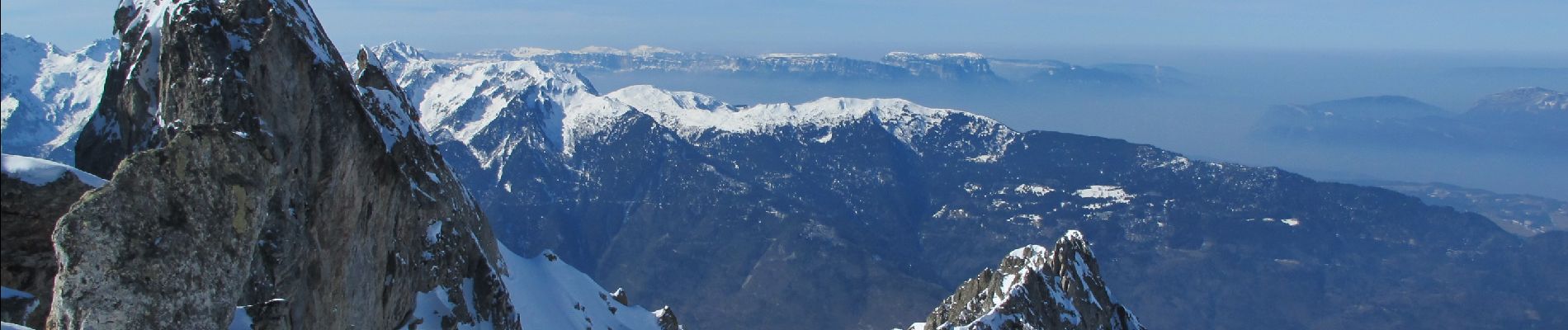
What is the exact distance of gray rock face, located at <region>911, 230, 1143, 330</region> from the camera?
62.9 meters

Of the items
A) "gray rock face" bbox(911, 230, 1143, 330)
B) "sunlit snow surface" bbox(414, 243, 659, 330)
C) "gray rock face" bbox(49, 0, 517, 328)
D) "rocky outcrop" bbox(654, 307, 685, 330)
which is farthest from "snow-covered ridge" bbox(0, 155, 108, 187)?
"rocky outcrop" bbox(654, 307, 685, 330)

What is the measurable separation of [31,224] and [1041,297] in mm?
56865

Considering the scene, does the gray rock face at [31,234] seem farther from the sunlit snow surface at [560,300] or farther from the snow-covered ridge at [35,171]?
the sunlit snow surface at [560,300]

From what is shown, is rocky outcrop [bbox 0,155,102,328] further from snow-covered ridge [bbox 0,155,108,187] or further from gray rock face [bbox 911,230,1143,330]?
gray rock face [bbox 911,230,1143,330]

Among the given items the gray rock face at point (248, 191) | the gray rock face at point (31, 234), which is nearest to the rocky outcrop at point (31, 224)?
the gray rock face at point (31, 234)

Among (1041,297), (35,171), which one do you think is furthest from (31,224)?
(1041,297)

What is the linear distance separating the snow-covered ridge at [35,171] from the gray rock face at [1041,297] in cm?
4863

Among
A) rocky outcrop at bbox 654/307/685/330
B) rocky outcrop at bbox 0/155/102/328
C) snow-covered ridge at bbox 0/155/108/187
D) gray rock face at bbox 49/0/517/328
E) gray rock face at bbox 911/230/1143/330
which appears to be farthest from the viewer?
rocky outcrop at bbox 654/307/685/330

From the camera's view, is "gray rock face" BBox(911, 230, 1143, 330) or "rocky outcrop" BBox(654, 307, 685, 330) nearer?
"gray rock face" BBox(911, 230, 1143, 330)

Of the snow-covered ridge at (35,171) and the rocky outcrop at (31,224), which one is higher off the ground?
the snow-covered ridge at (35,171)

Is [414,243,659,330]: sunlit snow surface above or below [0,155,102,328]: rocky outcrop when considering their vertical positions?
below

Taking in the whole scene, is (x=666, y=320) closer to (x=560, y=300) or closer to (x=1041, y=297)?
(x=560, y=300)

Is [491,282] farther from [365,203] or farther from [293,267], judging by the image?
[293,267]

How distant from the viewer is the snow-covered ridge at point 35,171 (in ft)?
72.4
